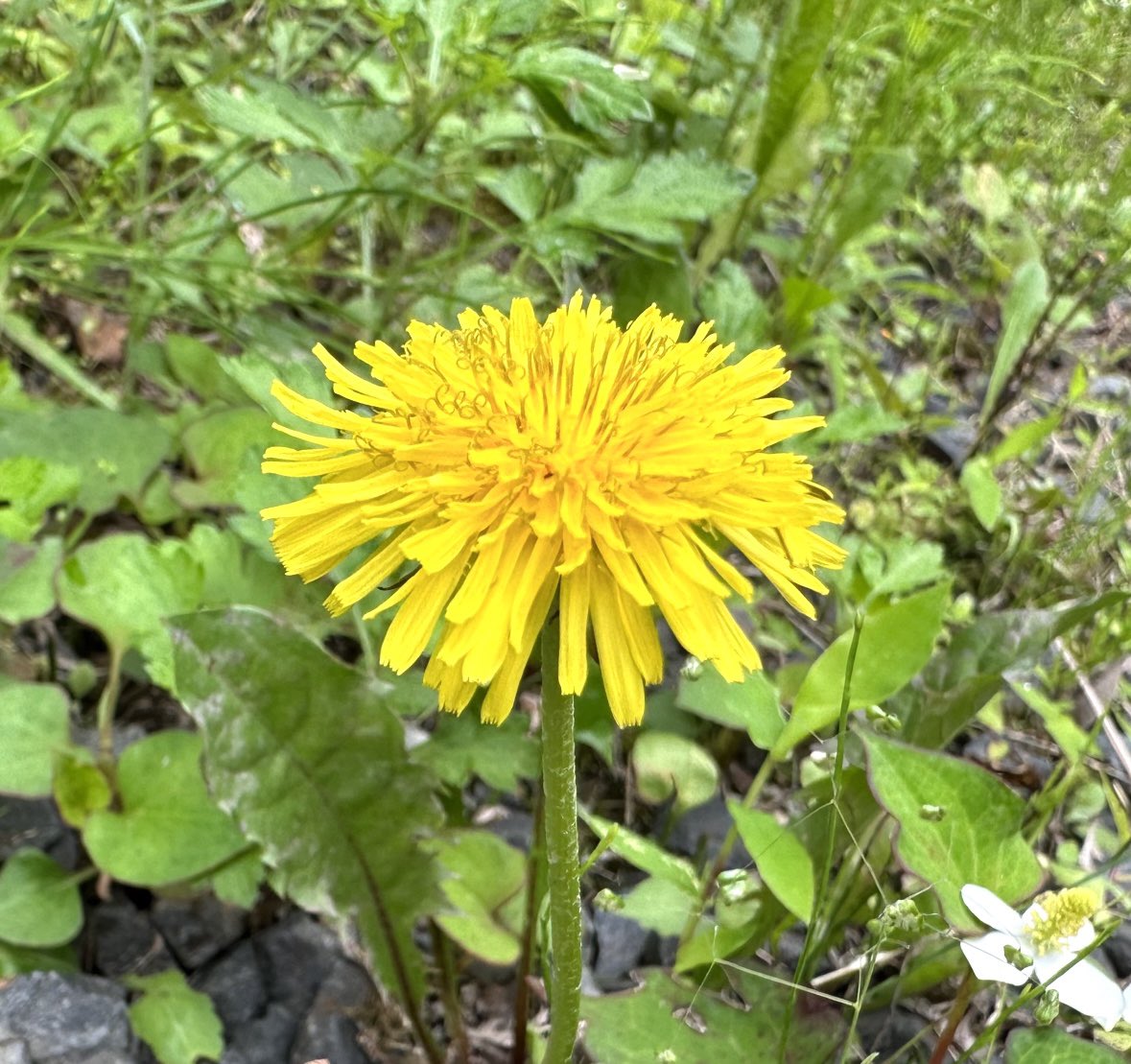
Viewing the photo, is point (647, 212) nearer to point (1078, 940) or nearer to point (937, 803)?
point (937, 803)

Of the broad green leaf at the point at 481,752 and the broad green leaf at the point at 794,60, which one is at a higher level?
the broad green leaf at the point at 794,60

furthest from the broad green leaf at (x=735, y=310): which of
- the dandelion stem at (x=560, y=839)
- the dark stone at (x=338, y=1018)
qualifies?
the dark stone at (x=338, y=1018)

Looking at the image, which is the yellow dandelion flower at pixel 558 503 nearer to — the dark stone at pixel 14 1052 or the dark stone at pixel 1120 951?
the dark stone at pixel 14 1052

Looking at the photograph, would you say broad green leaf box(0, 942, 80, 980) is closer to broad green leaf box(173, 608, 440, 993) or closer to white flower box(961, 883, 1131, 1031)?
broad green leaf box(173, 608, 440, 993)

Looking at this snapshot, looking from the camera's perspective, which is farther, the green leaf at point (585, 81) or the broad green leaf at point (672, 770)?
the broad green leaf at point (672, 770)

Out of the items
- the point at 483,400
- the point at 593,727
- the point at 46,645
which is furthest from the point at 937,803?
the point at 46,645

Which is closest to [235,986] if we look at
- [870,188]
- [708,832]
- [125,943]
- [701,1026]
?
[125,943]

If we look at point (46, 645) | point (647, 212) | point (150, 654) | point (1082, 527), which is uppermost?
point (647, 212)
